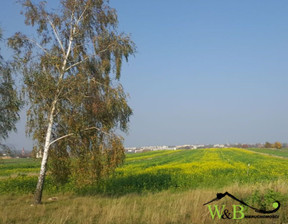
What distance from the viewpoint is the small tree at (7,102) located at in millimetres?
13242

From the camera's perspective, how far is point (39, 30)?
609 inches

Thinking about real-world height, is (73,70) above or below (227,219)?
above

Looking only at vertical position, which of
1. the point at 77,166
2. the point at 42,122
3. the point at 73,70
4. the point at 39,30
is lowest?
the point at 77,166

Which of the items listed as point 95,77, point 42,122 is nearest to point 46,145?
point 42,122

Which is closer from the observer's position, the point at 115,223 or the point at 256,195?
the point at 115,223

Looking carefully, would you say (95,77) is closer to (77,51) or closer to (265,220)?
(77,51)

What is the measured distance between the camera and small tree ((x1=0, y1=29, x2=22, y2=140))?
1324 centimetres

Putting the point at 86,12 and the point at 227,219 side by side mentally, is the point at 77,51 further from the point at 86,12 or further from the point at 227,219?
the point at 227,219

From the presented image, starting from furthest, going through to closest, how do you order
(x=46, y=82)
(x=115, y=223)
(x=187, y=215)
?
(x=46, y=82)
(x=187, y=215)
(x=115, y=223)

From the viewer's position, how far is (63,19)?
49.9ft

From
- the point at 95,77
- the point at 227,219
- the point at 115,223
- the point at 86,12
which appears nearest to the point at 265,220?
the point at 227,219

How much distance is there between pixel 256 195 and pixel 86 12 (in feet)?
41.7

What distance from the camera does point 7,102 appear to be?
1342 cm

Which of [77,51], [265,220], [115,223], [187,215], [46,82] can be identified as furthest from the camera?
[77,51]
